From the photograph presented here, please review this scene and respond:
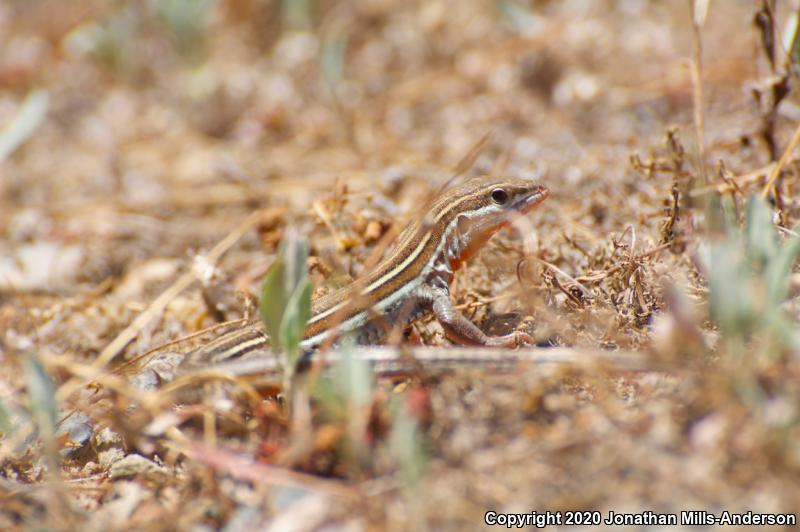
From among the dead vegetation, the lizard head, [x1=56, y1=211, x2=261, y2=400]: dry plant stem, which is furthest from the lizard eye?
[x1=56, y1=211, x2=261, y2=400]: dry plant stem

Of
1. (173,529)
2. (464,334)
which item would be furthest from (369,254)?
(173,529)

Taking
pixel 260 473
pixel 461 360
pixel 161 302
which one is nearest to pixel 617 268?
pixel 461 360

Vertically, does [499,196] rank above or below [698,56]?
below

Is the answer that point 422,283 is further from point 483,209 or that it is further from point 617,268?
point 617,268

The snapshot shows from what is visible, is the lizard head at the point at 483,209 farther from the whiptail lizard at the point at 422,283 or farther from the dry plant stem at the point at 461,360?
the dry plant stem at the point at 461,360

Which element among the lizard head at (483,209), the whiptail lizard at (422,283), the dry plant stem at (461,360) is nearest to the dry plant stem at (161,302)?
the whiptail lizard at (422,283)

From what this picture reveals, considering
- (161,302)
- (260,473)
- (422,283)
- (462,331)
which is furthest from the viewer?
(161,302)
